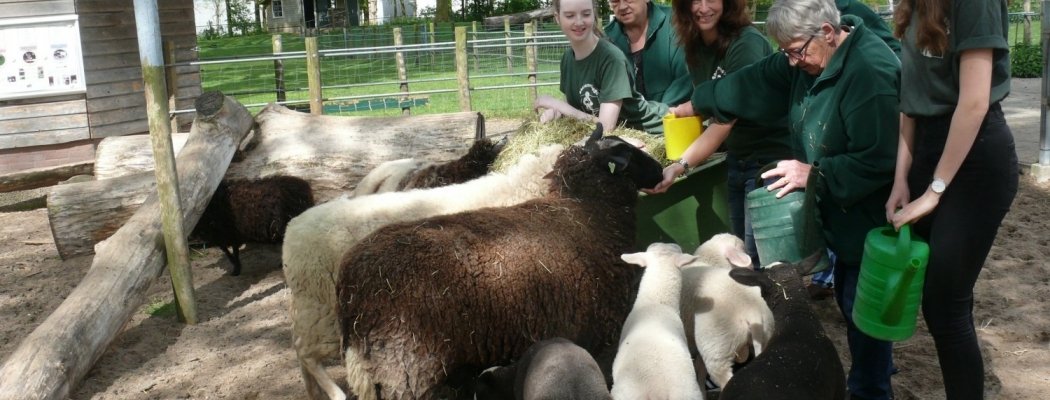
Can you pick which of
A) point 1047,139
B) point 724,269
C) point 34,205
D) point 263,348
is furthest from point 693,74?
point 34,205

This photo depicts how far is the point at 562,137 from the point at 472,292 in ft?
6.70

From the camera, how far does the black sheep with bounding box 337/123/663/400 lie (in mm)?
4176

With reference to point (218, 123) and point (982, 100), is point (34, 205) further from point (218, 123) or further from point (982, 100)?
point (982, 100)

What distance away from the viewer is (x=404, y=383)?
419 centimetres

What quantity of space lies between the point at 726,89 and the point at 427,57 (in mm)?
18540

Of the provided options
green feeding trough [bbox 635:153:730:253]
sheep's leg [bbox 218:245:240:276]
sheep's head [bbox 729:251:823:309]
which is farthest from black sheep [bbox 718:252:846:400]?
sheep's leg [bbox 218:245:240:276]

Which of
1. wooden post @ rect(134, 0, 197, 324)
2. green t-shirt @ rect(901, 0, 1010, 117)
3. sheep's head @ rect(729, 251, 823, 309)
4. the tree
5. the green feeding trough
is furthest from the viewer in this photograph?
the tree

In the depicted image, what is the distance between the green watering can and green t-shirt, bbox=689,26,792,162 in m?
1.29

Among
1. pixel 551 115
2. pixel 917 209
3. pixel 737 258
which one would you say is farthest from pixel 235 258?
pixel 917 209

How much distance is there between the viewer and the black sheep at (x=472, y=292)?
4.18 metres

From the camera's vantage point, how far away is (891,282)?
3.62m

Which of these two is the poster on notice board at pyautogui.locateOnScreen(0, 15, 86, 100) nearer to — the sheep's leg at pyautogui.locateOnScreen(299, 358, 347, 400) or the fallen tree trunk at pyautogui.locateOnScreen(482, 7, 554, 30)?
the sheep's leg at pyautogui.locateOnScreen(299, 358, 347, 400)

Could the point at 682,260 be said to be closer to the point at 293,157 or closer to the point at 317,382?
the point at 317,382

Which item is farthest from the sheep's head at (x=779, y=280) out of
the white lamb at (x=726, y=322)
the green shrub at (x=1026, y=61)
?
the green shrub at (x=1026, y=61)
